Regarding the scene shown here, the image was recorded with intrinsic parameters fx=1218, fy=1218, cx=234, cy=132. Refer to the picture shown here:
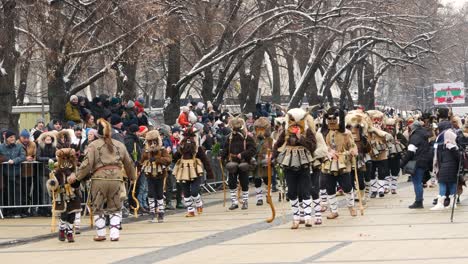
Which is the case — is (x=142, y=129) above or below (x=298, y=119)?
above

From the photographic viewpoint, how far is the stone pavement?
47.8ft

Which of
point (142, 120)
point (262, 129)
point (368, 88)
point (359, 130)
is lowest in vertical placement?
point (359, 130)

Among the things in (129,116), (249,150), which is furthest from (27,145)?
(249,150)

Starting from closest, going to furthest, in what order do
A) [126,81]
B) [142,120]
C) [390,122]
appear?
[142,120]
[390,122]
[126,81]

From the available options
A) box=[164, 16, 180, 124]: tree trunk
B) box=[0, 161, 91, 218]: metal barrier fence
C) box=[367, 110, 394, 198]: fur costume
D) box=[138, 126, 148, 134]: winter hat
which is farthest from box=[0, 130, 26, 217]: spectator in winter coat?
box=[164, 16, 180, 124]: tree trunk

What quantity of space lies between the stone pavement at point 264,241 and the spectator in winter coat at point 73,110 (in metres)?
4.95

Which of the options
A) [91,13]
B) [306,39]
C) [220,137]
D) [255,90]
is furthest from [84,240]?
[255,90]

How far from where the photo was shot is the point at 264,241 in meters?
16.8

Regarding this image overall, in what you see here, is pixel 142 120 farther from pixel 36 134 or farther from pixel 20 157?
pixel 20 157

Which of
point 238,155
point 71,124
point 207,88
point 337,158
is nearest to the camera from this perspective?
point 337,158

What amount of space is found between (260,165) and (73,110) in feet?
16.0

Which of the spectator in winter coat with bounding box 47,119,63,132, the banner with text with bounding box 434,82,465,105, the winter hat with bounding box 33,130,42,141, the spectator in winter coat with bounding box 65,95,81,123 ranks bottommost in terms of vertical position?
the winter hat with bounding box 33,130,42,141

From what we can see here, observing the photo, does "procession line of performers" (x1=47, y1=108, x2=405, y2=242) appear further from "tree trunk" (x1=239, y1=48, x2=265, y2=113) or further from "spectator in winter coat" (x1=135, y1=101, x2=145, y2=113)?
"tree trunk" (x1=239, y1=48, x2=265, y2=113)

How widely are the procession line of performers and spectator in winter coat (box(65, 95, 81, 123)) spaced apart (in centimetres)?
398
